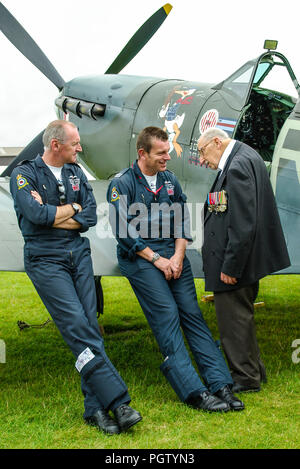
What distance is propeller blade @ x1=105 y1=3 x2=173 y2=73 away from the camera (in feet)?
26.8

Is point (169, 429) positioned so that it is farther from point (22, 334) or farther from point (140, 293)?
point (22, 334)

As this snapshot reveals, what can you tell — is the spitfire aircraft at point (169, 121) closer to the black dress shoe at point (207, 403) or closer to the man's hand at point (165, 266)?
the man's hand at point (165, 266)

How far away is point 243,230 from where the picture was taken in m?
3.95

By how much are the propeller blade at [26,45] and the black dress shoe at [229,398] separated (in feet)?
17.7

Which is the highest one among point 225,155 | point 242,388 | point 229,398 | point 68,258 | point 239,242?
point 225,155

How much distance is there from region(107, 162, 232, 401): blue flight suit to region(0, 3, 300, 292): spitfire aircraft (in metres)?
0.53

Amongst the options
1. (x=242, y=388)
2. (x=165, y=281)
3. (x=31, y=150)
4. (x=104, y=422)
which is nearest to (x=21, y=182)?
(x=165, y=281)

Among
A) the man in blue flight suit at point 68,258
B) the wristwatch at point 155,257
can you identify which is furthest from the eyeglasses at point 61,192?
the wristwatch at point 155,257

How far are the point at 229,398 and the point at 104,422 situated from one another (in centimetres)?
96

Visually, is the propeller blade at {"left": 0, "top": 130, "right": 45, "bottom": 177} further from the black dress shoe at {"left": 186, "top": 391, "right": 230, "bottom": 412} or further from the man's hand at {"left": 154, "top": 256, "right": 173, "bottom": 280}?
the black dress shoe at {"left": 186, "top": 391, "right": 230, "bottom": 412}

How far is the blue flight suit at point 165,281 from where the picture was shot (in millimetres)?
3986

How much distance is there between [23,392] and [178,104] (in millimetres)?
3395

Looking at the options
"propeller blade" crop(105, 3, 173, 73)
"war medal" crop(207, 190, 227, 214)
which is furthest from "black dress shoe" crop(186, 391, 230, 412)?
"propeller blade" crop(105, 3, 173, 73)

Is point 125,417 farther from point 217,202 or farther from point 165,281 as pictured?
point 217,202
